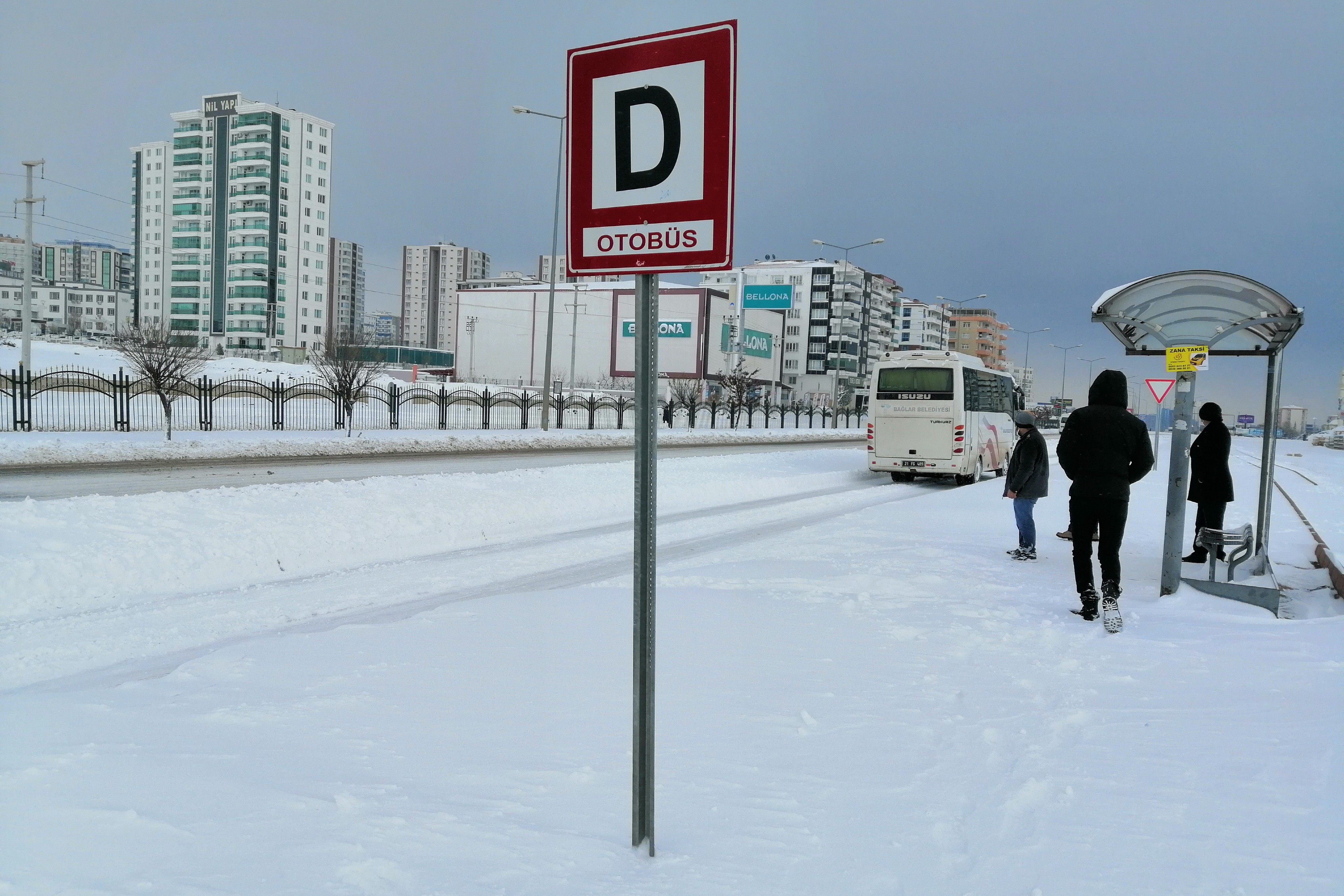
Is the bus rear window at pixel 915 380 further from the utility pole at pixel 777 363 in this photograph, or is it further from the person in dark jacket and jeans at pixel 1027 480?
the utility pole at pixel 777 363

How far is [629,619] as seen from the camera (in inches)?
276

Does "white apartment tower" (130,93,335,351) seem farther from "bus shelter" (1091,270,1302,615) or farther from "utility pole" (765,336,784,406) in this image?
"bus shelter" (1091,270,1302,615)

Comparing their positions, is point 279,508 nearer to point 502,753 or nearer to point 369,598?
point 369,598

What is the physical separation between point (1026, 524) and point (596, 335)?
8611 centimetres

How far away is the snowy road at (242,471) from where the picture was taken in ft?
47.0

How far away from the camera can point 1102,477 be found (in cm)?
735

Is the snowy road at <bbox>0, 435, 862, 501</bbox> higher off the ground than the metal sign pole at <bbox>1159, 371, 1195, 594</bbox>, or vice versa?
the metal sign pole at <bbox>1159, 371, 1195, 594</bbox>

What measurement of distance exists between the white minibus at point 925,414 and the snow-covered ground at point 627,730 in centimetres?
1269

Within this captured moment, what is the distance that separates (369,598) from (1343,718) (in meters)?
7.15

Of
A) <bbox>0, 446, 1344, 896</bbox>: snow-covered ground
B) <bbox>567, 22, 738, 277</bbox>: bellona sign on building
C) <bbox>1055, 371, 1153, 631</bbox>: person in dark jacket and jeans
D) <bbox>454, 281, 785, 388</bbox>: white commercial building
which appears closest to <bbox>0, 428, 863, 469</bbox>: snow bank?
<bbox>0, 446, 1344, 896</bbox>: snow-covered ground

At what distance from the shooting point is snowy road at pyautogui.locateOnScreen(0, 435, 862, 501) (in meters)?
14.3

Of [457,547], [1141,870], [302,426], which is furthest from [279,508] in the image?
[302,426]

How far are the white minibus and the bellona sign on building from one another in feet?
63.9

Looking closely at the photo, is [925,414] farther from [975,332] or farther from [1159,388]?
[975,332]
